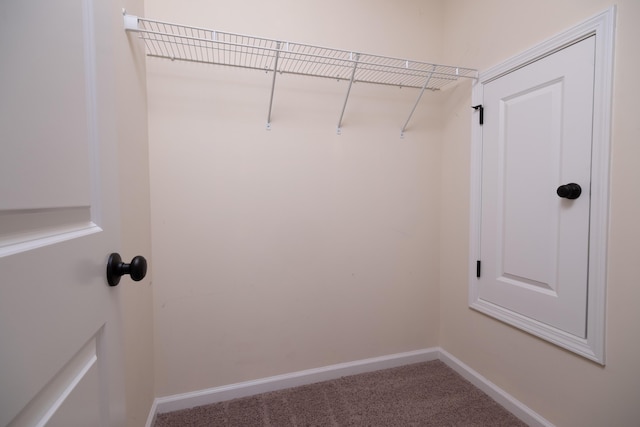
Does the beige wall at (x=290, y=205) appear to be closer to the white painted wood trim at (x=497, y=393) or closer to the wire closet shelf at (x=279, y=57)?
the wire closet shelf at (x=279, y=57)

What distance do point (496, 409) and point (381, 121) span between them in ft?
5.95

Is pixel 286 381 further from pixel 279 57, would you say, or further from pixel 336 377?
pixel 279 57

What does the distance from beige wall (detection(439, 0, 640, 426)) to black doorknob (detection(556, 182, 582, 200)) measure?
0.11 m

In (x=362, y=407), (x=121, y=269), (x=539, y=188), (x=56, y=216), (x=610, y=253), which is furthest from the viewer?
(x=362, y=407)

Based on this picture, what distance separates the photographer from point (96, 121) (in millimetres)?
521

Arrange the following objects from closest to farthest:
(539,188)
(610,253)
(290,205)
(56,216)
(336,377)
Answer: (56,216) → (610,253) → (539,188) → (290,205) → (336,377)

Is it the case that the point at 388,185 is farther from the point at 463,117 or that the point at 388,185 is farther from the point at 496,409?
the point at 496,409

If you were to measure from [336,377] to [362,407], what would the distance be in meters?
0.27

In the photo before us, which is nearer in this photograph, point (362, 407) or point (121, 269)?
point (121, 269)

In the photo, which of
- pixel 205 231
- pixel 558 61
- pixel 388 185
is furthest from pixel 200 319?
pixel 558 61

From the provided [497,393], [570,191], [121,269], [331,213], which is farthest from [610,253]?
[121,269]

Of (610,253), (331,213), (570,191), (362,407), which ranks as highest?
(570,191)

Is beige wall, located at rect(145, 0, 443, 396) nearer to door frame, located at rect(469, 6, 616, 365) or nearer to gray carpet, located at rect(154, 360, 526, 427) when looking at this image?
gray carpet, located at rect(154, 360, 526, 427)

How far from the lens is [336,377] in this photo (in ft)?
5.51
